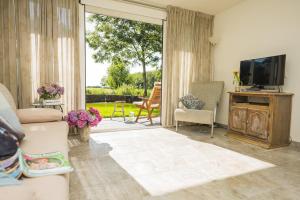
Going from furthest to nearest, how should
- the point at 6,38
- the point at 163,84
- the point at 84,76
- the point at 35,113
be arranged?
1. the point at 163,84
2. the point at 84,76
3. the point at 6,38
4. the point at 35,113

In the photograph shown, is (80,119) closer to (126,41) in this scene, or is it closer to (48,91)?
(48,91)

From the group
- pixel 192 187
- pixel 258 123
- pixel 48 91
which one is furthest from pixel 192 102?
pixel 48 91

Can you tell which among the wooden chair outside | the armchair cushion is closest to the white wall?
the armchair cushion

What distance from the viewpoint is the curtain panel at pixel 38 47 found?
2.91 m

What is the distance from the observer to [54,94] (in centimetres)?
291

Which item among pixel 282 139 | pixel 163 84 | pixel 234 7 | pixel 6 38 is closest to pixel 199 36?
pixel 234 7

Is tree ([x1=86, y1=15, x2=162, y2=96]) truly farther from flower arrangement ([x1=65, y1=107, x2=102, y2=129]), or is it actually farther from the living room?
flower arrangement ([x1=65, y1=107, x2=102, y2=129])

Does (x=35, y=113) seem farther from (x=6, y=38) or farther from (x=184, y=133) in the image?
(x=184, y=133)

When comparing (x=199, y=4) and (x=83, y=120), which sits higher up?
(x=199, y=4)

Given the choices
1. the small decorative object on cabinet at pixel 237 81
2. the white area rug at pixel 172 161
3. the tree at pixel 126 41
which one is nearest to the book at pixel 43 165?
the white area rug at pixel 172 161

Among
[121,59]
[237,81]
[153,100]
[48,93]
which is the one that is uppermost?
[121,59]

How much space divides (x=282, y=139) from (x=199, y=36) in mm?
2591

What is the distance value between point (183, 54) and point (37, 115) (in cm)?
305

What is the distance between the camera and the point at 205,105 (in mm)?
4004
